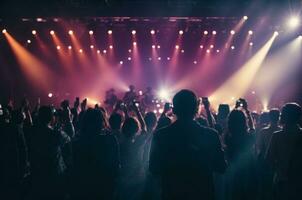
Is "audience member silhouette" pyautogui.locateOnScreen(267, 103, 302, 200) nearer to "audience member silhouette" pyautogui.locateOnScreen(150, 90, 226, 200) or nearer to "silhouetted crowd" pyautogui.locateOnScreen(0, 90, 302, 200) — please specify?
"silhouetted crowd" pyautogui.locateOnScreen(0, 90, 302, 200)

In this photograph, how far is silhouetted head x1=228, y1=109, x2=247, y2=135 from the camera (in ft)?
14.8

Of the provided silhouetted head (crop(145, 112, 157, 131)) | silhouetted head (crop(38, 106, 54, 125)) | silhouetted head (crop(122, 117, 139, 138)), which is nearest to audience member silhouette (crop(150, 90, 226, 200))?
silhouetted head (crop(122, 117, 139, 138))

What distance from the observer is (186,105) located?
117 inches

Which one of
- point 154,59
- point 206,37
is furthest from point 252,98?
point 154,59

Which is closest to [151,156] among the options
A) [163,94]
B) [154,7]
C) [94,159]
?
[94,159]

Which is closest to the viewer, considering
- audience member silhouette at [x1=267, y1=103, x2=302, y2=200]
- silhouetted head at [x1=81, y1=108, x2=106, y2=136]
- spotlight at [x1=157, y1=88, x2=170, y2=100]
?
silhouetted head at [x1=81, y1=108, x2=106, y2=136]

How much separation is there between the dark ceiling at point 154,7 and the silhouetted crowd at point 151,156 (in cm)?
752

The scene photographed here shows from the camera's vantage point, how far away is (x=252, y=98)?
19828mm

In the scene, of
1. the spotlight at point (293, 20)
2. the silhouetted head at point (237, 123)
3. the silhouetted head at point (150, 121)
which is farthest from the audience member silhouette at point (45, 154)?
the spotlight at point (293, 20)

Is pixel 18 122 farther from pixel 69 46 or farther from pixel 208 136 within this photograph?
pixel 69 46

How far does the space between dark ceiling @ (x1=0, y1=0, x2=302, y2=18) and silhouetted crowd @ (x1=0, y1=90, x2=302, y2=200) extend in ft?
24.7

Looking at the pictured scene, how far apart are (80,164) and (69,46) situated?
15244 millimetres

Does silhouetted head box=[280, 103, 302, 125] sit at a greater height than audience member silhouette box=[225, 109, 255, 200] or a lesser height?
greater

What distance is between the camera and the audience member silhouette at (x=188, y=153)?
116 inches
